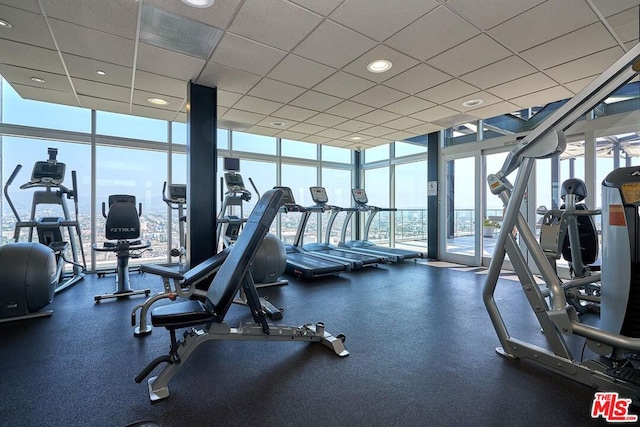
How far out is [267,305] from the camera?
3416 millimetres

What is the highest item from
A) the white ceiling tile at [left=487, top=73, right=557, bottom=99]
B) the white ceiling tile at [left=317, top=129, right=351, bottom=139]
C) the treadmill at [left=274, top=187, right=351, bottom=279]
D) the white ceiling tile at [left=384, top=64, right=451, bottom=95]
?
the white ceiling tile at [left=317, top=129, right=351, bottom=139]

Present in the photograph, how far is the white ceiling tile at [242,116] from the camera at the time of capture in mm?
5184

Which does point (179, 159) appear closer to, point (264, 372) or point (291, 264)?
point (291, 264)

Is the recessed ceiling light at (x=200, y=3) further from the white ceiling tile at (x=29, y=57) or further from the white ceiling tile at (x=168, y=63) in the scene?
the white ceiling tile at (x=29, y=57)

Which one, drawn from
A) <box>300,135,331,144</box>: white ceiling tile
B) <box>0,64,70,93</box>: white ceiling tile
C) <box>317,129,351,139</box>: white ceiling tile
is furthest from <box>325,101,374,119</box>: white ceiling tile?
<box>0,64,70,93</box>: white ceiling tile

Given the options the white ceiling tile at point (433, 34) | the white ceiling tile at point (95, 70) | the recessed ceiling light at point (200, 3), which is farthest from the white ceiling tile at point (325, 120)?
the recessed ceiling light at point (200, 3)

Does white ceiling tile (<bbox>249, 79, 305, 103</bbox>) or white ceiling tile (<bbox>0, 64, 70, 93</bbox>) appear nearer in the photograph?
white ceiling tile (<bbox>0, 64, 70, 93</bbox>)

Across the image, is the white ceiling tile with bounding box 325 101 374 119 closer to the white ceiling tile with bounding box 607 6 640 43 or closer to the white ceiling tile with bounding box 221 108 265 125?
the white ceiling tile with bounding box 221 108 265 125

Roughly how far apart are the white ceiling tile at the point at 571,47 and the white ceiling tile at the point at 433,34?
32.8 inches

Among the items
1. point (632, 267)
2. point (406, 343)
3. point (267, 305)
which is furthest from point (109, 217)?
point (632, 267)

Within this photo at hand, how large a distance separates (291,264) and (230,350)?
2795mm

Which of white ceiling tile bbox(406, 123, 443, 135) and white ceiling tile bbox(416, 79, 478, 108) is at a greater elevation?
white ceiling tile bbox(406, 123, 443, 135)

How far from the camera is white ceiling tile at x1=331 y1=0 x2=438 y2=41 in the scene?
2.47 metres

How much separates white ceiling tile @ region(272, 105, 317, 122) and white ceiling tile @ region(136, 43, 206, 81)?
60.4 inches
